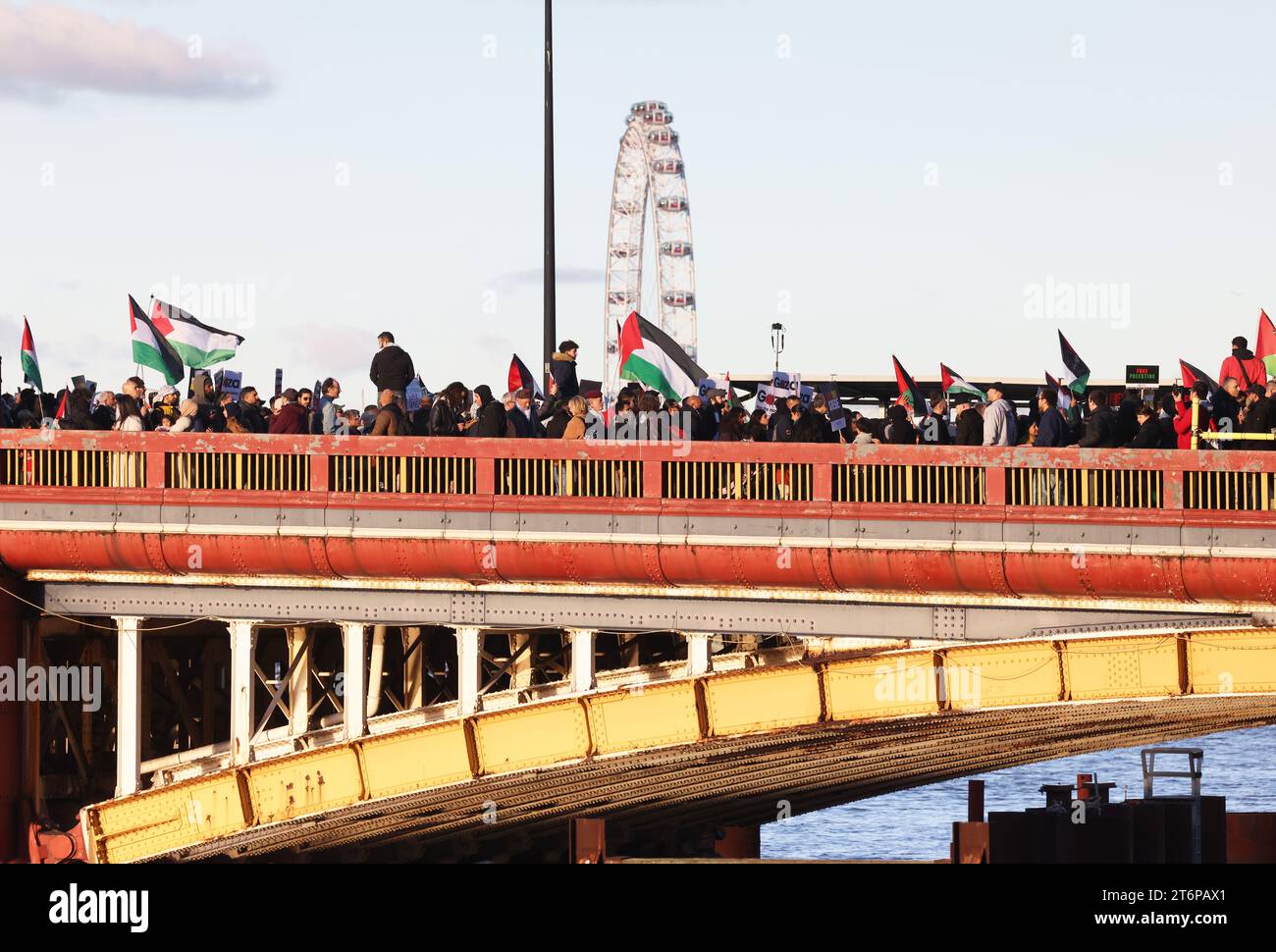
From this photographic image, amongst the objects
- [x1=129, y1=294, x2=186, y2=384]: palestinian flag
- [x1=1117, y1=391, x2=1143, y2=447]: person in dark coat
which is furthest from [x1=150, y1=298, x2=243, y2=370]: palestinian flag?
[x1=1117, y1=391, x2=1143, y2=447]: person in dark coat

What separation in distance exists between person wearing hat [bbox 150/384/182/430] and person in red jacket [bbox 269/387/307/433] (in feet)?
7.16

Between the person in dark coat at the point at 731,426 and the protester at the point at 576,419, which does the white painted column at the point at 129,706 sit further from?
the person in dark coat at the point at 731,426

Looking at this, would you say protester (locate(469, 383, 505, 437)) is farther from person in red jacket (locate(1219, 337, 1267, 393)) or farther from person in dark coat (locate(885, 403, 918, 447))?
person in red jacket (locate(1219, 337, 1267, 393))

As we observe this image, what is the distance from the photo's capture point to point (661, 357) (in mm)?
38875

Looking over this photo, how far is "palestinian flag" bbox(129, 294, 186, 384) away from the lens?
129 ft

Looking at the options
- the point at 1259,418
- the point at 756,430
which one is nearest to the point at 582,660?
the point at 756,430

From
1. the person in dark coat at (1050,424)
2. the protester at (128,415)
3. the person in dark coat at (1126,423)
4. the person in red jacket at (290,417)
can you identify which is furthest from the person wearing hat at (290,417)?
the person in dark coat at (1126,423)

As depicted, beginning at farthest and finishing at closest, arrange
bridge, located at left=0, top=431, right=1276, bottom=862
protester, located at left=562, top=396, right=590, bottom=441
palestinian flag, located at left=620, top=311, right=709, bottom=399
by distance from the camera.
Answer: palestinian flag, located at left=620, top=311, right=709, bottom=399
protester, located at left=562, top=396, right=590, bottom=441
bridge, located at left=0, top=431, right=1276, bottom=862

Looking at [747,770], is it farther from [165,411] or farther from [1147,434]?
[1147,434]

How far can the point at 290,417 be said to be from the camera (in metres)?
36.8
